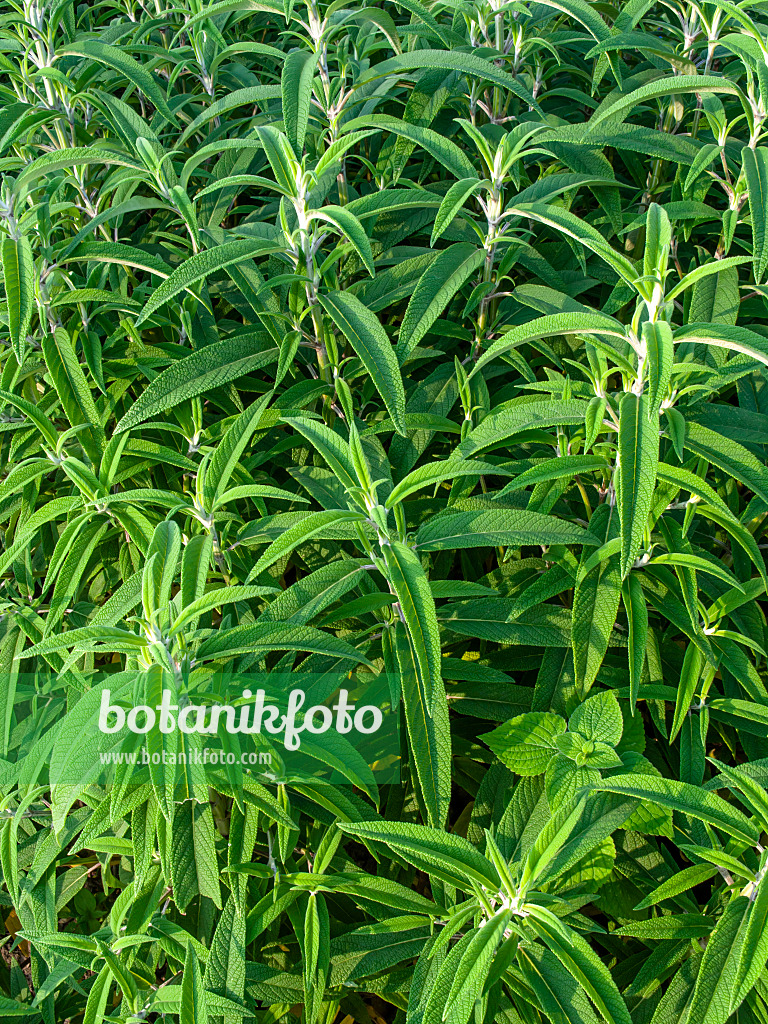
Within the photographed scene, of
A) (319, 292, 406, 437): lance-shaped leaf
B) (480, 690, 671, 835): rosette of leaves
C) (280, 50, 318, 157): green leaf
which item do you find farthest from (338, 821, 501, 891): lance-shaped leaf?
(280, 50, 318, 157): green leaf

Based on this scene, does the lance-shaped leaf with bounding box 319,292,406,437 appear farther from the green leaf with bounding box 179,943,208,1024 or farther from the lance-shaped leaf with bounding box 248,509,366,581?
the green leaf with bounding box 179,943,208,1024

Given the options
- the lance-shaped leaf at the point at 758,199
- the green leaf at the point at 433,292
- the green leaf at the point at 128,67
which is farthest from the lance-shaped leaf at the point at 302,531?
the green leaf at the point at 128,67

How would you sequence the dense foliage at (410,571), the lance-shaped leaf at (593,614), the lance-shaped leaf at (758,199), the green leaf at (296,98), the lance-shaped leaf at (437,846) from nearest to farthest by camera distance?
the lance-shaped leaf at (437,846) < the dense foliage at (410,571) < the lance-shaped leaf at (593,614) < the lance-shaped leaf at (758,199) < the green leaf at (296,98)

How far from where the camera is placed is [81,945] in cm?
165

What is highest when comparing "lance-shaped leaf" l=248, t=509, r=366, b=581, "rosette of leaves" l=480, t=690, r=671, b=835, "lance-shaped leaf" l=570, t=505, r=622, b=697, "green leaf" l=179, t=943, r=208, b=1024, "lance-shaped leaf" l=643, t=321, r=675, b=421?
"lance-shaped leaf" l=643, t=321, r=675, b=421

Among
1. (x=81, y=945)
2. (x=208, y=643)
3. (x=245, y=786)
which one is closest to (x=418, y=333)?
(x=208, y=643)

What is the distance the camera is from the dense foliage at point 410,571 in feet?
4.63

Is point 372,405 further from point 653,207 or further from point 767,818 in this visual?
point 767,818

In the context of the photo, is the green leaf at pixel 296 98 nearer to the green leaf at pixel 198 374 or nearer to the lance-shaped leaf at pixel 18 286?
A: the green leaf at pixel 198 374

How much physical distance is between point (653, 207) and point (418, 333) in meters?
0.53

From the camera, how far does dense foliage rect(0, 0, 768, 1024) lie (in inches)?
55.6

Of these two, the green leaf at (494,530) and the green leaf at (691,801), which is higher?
the green leaf at (494,530)

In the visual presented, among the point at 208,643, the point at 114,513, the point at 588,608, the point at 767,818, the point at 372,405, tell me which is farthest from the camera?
the point at 372,405

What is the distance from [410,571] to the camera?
143cm
